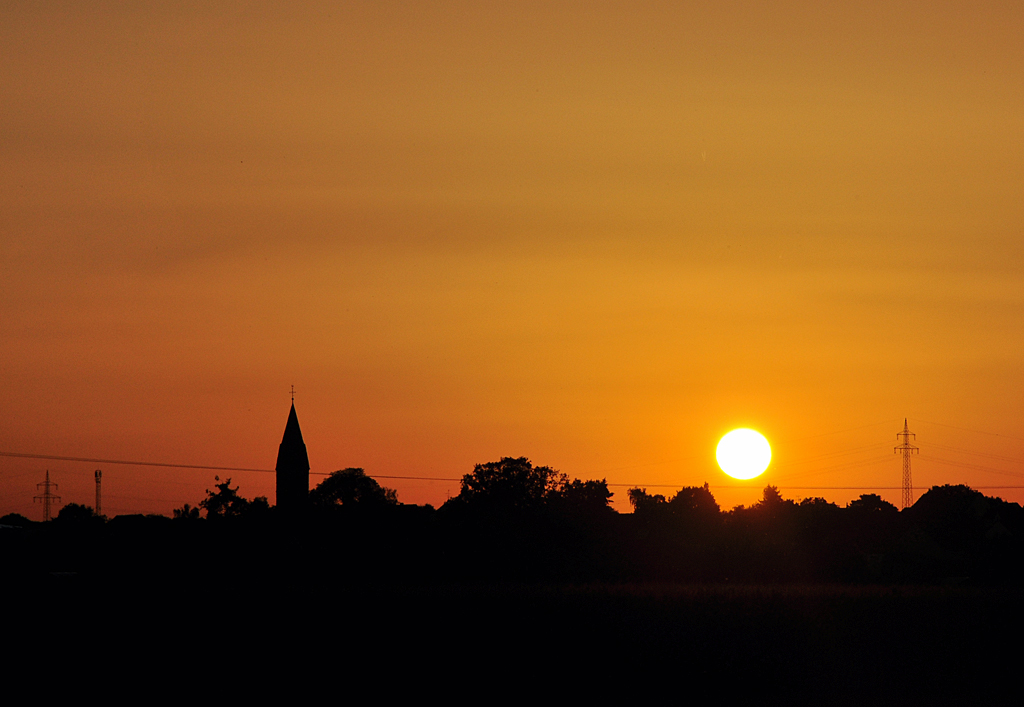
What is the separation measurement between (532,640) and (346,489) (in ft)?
280

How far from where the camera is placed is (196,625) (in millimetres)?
34656

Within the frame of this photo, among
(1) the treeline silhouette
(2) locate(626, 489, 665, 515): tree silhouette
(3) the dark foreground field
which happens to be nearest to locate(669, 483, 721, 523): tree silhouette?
(2) locate(626, 489, 665, 515): tree silhouette

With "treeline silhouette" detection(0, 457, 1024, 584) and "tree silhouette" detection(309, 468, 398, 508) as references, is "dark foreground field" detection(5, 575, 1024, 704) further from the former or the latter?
"tree silhouette" detection(309, 468, 398, 508)

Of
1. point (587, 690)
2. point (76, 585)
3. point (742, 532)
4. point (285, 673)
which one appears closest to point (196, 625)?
point (285, 673)

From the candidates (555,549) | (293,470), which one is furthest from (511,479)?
(555,549)

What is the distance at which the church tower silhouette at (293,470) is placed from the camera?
107 m

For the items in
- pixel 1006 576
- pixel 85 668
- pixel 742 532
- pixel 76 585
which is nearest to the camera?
pixel 85 668

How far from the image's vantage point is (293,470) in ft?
354

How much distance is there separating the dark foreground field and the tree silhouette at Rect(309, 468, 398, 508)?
253 ft

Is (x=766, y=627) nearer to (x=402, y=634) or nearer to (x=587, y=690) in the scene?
(x=587, y=690)

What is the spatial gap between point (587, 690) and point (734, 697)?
4213 millimetres

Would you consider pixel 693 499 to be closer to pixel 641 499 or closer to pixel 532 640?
pixel 641 499

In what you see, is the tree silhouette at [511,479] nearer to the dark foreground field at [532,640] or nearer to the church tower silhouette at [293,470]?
the church tower silhouette at [293,470]

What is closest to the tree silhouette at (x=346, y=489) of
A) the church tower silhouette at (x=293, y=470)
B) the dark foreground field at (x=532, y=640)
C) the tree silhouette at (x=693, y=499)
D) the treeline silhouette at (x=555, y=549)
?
the church tower silhouette at (x=293, y=470)
